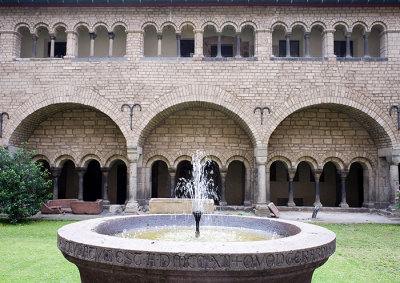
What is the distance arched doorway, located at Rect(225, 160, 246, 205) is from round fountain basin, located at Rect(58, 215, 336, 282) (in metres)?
14.6

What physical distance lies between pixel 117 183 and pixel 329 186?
1141cm

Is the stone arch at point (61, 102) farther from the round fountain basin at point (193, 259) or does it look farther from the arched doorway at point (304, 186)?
the round fountain basin at point (193, 259)

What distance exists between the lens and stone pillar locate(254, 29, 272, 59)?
531 inches

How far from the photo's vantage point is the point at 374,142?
1462 cm

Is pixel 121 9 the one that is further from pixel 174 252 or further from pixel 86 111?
pixel 174 252

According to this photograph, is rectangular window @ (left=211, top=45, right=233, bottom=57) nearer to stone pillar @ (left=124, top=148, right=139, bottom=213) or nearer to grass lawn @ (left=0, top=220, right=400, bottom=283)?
stone pillar @ (left=124, top=148, right=139, bottom=213)

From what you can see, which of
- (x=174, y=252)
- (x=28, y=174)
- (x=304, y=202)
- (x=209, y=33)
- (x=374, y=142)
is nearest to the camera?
(x=174, y=252)

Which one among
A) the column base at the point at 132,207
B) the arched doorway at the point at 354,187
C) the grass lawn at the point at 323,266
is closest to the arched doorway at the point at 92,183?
the column base at the point at 132,207

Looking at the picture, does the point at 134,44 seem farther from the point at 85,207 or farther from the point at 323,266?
the point at 323,266

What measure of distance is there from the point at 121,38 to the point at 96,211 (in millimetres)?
7626

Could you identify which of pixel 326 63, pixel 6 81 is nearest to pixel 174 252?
A: pixel 326 63

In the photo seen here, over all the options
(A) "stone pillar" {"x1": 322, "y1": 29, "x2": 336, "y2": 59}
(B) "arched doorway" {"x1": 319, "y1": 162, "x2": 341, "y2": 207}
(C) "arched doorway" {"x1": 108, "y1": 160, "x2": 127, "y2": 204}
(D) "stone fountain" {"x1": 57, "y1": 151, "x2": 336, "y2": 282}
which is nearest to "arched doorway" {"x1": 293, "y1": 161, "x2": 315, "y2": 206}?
(B) "arched doorway" {"x1": 319, "y1": 162, "x2": 341, "y2": 207}

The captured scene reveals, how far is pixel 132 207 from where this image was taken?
42.9 feet

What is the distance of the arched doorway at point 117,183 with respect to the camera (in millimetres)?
17875
